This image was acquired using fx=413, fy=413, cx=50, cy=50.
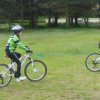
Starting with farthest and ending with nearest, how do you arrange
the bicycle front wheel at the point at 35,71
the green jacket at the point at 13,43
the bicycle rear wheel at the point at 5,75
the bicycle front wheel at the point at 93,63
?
the bicycle front wheel at the point at 93,63, the bicycle front wheel at the point at 35,71, the green jacket at the point at 13,43, the bicycle rear wheel at the point at 5,75

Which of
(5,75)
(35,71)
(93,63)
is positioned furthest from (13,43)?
(93,63)

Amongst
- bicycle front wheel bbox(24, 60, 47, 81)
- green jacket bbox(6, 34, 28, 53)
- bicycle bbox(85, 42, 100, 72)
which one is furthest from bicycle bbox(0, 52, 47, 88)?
bicycle bbox(85, 42, 100, 72)

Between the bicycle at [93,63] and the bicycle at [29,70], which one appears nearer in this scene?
the bicycle at [29,70]

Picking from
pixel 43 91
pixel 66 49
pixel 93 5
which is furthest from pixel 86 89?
pixel 93 5

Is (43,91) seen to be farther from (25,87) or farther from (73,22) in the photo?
(73,22)

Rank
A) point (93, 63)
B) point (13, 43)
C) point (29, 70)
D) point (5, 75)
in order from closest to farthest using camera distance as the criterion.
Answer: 1. point (5, 75)
2. point (13, 43)
3. point (29, 70)
4. point (93, 63)

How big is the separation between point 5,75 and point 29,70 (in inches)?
37.4

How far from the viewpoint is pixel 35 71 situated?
11664 mm

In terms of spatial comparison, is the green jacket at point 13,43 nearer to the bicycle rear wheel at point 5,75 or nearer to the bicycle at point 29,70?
the bicycle at point 29,70

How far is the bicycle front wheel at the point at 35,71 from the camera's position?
456 inches

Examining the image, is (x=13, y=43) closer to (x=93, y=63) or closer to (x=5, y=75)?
(x=5, y=75)

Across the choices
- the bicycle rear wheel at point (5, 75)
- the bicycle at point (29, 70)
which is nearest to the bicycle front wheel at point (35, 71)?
the bicycle at point (29, 70)

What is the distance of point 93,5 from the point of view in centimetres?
4978

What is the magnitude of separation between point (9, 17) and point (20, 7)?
3.68m
